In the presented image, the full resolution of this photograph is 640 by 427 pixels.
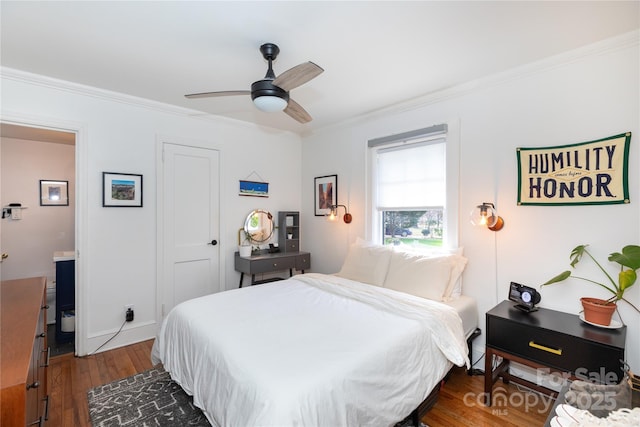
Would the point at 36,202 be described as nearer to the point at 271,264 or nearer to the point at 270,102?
the point at 271,264

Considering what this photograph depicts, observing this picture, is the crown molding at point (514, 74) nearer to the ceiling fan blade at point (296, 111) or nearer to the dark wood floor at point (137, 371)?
the ceiling fan blade at point (296, 111)

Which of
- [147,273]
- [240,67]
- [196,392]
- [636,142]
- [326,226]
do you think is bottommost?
[196,392]

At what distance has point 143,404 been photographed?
209cm

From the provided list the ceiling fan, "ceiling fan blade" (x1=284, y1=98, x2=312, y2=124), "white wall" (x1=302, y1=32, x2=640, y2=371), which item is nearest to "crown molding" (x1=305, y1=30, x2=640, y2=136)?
"white wall" (x1=302, y1=32, x2=640, y2=371)

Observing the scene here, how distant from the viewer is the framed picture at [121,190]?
2.91 metres

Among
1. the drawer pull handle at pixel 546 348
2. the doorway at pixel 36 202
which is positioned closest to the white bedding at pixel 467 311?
the drawer pull handle at pixel 546 348

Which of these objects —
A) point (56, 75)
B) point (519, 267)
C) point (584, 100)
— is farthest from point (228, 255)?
point (584, 100)

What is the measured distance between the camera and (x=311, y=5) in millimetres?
1671

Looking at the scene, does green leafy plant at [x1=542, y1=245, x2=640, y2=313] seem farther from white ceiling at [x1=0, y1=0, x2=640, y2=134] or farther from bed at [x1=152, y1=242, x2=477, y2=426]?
white ceiling at [x1=0, y1=0, x2=640, y2=134]

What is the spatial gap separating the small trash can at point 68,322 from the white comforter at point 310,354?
5.21 feet

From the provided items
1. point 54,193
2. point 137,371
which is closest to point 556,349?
point 137,371

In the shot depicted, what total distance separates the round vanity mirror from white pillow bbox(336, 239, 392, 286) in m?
1.40

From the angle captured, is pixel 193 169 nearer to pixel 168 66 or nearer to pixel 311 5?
pixel 168 66

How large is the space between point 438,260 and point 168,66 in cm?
283
